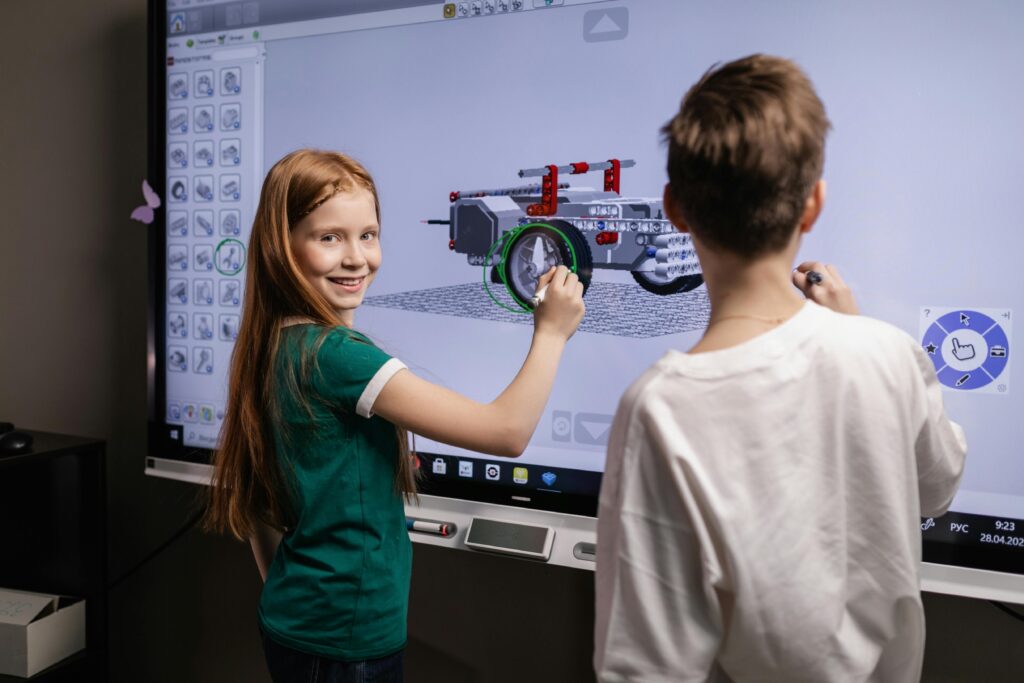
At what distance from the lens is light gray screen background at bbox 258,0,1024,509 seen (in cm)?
119

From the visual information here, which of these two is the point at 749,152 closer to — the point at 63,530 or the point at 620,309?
the point at 620,309

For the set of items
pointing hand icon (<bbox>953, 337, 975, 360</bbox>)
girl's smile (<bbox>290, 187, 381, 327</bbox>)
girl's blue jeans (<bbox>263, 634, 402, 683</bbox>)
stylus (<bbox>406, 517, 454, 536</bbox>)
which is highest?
girl's smile (<bbox>290, 187, 381, 327</bbox>)

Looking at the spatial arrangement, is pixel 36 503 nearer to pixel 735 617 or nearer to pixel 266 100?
pixel 266 100

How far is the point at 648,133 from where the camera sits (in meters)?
1.39

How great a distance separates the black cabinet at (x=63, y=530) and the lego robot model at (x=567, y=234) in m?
0.97

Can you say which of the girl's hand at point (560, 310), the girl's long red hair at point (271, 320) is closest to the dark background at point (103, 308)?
the girl's long red hair at point (271, 320)

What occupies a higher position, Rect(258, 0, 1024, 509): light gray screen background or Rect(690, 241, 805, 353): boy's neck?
Rect(258, 0, 1024, 509): light gray screen background

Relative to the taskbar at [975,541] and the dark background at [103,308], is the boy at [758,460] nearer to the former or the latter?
the taskbar at [975,541]

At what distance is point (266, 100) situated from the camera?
1712 millimetres

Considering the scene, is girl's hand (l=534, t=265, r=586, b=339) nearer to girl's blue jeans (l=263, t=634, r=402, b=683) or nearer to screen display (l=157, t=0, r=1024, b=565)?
screen display (l=157, t=0, r=1024, b=565)

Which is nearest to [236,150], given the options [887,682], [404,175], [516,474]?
[404,175]

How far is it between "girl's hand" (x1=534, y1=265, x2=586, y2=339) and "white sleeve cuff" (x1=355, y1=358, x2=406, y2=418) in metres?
0.23

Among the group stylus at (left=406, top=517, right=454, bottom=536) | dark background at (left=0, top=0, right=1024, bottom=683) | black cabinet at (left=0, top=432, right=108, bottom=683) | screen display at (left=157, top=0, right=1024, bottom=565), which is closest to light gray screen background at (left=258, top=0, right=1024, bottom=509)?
screen display at (left=157, top=0, right=1024, bottom=565)

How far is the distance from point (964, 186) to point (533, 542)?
3.00 feet
